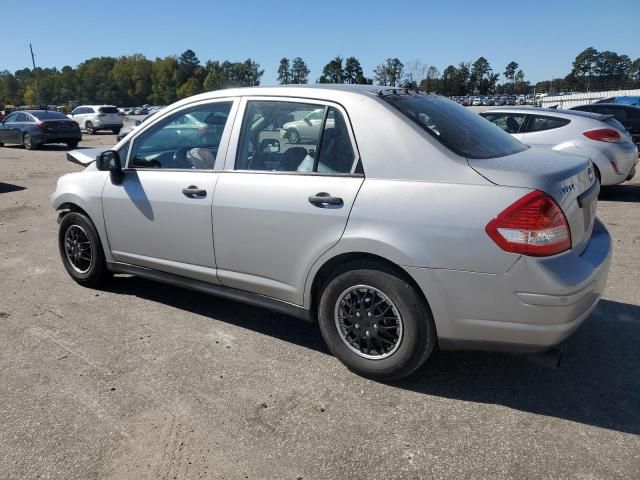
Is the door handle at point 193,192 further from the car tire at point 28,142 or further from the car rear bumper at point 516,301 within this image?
the car tire at point 28,142

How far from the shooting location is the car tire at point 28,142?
1978 centimetres

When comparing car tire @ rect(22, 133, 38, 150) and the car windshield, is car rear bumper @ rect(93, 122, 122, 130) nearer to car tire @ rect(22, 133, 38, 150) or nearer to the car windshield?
the car windshield

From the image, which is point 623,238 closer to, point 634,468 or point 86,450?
point 634,468

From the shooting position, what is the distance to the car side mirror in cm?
421

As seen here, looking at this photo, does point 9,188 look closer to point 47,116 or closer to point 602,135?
point 47,116

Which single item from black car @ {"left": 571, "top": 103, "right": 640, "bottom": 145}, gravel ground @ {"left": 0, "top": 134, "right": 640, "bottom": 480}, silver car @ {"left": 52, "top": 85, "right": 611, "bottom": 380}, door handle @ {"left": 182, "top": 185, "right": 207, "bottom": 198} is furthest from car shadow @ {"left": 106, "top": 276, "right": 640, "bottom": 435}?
black car @ {"left": 571, "top": 103, "right": 640, "bottom": 145}

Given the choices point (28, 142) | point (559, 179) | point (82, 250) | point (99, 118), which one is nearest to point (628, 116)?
point (559, 179)

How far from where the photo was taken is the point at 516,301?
268cm

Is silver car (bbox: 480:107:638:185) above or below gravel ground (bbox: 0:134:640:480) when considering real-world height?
above

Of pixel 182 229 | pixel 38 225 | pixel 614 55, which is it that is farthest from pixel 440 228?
pixel 614 55

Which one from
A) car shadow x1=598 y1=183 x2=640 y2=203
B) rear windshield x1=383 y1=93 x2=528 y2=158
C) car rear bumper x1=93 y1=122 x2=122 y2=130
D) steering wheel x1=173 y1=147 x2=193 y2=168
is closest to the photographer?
rear windshield x1=383 y1=93 x2=528 y2=158

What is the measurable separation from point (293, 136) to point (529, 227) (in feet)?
5.33

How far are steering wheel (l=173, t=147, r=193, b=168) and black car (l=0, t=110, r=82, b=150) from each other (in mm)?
18302

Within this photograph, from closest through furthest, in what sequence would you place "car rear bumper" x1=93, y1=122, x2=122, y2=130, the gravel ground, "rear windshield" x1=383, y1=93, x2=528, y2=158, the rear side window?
the gravel ground, "rear windshield" x1=383, y1=93, x2=528, y2=158, the rear side window, "car rear bumper" x1=93, y1=122, x2=122, y2=130
